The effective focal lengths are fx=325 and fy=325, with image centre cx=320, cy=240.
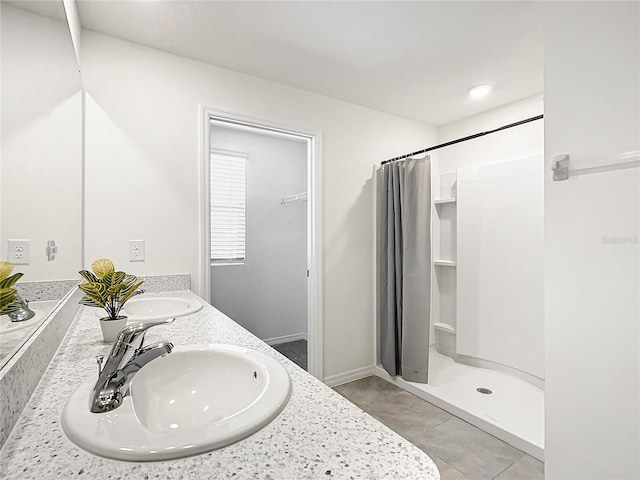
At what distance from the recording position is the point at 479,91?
2555 mm

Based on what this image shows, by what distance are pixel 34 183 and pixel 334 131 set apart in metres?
2.20

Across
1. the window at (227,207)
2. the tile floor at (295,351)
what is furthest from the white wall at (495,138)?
the tile floor at (295,351)

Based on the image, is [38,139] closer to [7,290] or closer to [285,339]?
[7,290]

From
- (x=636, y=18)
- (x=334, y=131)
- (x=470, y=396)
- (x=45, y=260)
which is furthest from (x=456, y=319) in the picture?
(x=45, y=260)

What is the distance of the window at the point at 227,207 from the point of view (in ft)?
11.0

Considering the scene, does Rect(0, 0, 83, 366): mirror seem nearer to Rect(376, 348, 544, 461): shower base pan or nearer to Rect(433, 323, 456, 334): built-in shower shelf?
Rect(376, 348, 544, 461): shower base pan

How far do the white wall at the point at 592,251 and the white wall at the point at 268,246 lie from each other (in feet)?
8.47

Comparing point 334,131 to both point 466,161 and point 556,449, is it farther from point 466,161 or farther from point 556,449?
point 556,449

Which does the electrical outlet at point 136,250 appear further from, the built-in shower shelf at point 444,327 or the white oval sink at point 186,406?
the built-in shower shelf at point 444,327

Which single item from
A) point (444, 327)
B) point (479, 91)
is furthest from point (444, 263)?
point (479, 91)

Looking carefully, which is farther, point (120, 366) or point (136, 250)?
point (136, 250)

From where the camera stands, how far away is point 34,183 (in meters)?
0.82

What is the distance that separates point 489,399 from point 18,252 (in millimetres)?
2687

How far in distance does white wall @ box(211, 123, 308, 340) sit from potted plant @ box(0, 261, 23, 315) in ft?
9.11
